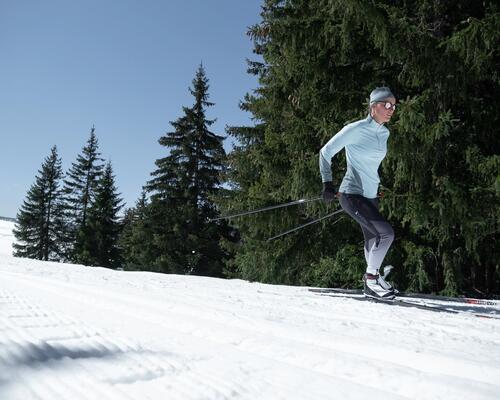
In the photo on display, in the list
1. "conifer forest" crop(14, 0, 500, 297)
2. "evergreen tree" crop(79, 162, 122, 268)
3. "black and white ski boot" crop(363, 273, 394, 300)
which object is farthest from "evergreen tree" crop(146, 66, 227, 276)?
"black and white ski boot" crop(363, 273, 394, 300)

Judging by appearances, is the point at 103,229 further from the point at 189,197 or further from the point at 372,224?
the point at 372,224

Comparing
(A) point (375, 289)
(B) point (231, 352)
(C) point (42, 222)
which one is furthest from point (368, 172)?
(C) point (42, 222)

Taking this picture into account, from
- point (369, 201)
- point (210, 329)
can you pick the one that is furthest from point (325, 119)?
point (210, 329)

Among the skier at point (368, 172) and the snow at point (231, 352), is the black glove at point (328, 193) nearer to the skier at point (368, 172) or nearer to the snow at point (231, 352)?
the skier at point (368, 172)

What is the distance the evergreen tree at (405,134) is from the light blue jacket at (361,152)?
5.83ft

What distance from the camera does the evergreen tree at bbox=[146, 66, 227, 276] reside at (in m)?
19.8

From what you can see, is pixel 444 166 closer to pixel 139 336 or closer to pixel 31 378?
pixel 139 336

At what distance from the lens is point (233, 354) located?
5.31 feet

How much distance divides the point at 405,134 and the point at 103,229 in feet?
102

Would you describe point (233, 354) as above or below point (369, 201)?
below

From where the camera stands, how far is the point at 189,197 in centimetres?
2156

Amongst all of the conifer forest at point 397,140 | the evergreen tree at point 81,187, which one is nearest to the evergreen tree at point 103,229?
the evergreen tree at point 81,187

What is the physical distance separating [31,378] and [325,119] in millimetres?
6183

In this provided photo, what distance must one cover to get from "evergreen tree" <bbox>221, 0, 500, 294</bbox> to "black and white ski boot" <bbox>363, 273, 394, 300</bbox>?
2041mm
